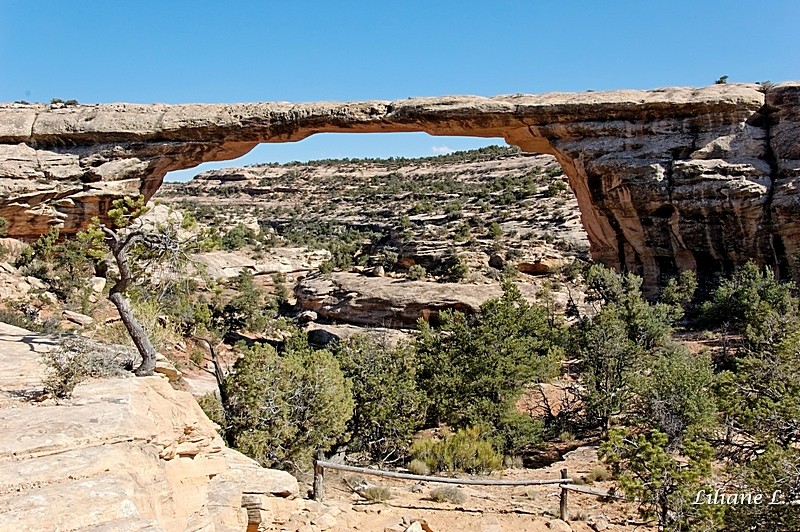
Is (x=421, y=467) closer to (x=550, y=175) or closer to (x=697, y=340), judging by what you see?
(x=697, y=340)

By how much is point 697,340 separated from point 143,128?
16.8 m

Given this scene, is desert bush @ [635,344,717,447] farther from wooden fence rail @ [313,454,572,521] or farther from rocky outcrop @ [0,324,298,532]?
rocky outcrop @ [0,324,298,532]

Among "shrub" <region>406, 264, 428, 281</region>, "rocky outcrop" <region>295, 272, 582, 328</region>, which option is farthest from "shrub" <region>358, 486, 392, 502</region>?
"shrub" <region>406, 264, 428, 281</region>

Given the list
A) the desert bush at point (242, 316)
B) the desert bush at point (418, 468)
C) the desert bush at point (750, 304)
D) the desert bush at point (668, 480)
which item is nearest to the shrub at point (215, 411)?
the desert bush at point (418, 468)

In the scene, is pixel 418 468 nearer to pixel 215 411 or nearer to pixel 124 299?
pixel 215 411

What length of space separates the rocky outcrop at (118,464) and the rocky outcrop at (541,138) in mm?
10275

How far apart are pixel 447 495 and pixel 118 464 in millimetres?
5205

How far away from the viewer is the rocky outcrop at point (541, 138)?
47.1 feet

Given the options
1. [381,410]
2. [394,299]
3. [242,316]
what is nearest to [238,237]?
[242,316]

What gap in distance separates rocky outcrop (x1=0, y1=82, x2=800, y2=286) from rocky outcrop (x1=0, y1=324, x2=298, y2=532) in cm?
1028

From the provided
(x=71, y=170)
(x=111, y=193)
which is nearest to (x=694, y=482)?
(x=111, y=193)

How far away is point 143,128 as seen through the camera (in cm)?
1470

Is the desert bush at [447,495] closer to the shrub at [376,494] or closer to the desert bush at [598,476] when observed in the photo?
the shrub at [376,494]

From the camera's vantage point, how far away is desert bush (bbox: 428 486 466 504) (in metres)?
7.43
